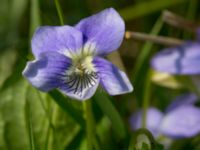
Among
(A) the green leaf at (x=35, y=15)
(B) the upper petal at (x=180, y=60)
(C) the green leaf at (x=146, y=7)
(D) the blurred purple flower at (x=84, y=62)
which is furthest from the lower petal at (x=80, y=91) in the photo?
(C) the green leaf at (x=146, y=7)

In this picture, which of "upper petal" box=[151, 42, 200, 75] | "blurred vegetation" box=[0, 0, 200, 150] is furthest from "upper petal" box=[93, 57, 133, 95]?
"upper petal" box=[151, 42, 200, 75]

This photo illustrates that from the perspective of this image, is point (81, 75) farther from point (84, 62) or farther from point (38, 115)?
point (38, 115)

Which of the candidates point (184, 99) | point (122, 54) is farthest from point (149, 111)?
point (122, 54)

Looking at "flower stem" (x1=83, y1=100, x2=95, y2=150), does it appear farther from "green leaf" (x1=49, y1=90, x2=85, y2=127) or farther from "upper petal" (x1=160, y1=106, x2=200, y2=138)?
"upper petal" (x1=160, y1=106, x2=200, y2=138)

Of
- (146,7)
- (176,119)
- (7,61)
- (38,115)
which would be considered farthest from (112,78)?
(146,7)

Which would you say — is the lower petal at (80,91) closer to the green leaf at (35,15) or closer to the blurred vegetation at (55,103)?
the blurred vegetation at (55,103)

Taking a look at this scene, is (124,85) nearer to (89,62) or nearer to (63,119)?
(89,62)
